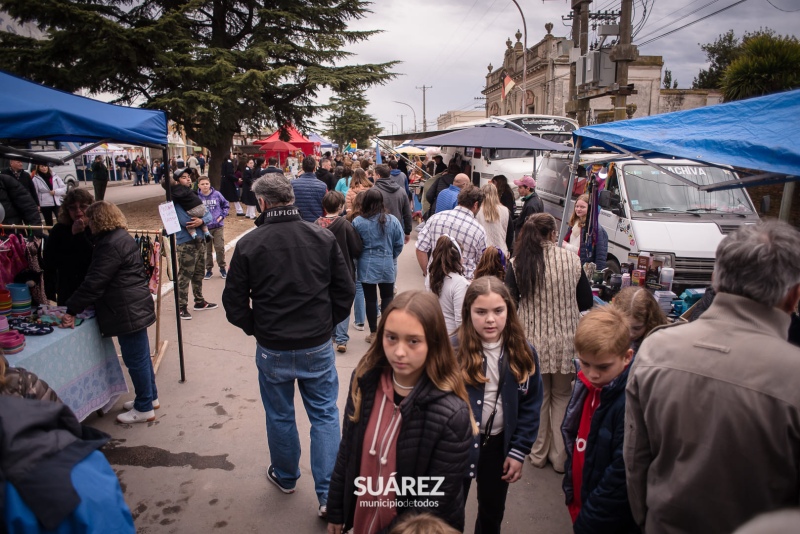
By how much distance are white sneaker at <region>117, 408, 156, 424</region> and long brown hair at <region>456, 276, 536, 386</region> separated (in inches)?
130

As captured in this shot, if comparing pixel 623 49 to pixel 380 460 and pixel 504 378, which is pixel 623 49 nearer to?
pixel 504 378

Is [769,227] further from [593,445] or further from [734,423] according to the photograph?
[593,445]

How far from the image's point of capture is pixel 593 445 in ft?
7.82

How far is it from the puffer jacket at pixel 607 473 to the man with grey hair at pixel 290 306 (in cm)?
168

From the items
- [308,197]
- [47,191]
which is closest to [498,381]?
[308,197]

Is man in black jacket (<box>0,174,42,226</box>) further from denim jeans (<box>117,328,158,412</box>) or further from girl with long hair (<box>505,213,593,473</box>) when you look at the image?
girl with long hair (<box>505,213,593,473</box>)

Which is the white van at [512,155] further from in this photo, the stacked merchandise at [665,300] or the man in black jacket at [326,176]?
the stacked merchandise at [665,300]

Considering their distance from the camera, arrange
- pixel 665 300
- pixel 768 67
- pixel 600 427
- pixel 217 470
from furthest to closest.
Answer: pixel 768 67
pixel 665 300
pixel 217 470
pixel 600 427

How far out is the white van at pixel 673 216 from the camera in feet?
21.7

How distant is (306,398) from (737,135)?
3124 millimetres

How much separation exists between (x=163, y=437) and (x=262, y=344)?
71.0 inches

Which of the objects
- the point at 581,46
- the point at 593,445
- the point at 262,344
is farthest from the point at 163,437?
the point at 581,46

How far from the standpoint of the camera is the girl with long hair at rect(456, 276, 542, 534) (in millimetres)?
2555

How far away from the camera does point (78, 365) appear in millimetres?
4102
